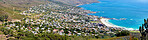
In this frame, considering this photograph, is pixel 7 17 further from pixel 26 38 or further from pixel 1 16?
pixel 26 38

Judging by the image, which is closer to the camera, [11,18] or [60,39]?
[60,39]

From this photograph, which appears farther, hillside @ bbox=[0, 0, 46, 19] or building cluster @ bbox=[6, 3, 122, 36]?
hillside @ bbox=[0, 0, 46, 19]

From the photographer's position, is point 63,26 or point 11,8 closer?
point 63,26

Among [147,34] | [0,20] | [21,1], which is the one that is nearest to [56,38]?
[147,34]

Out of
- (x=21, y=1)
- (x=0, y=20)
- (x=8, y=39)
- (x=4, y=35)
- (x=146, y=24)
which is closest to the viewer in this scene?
(x=146, y=24)

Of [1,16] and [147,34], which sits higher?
[147,34]

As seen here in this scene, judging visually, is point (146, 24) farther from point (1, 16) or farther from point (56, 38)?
point (1, 16)

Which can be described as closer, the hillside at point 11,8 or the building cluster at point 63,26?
the building cluster at point 63,26

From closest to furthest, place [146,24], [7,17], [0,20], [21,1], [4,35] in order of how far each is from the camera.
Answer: [146,24]
[4,35]
[0,20]
[7,17]
[21,1]

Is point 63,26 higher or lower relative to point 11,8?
lower

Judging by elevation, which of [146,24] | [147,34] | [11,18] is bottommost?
[11,18]
